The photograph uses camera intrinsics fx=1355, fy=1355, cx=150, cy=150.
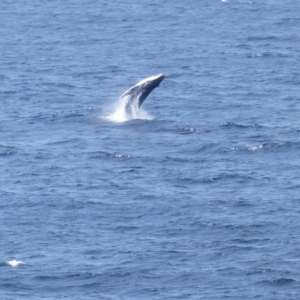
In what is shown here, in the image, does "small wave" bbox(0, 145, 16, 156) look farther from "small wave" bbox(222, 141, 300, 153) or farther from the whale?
"small wave" bbox(222, 141, 300, 153)

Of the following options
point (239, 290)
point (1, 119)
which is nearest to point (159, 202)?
point (239, 290)

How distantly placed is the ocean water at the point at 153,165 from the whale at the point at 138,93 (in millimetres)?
942

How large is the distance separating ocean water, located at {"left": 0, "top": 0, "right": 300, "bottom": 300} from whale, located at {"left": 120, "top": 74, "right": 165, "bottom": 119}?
942 mm

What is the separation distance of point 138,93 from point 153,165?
9.62 meters

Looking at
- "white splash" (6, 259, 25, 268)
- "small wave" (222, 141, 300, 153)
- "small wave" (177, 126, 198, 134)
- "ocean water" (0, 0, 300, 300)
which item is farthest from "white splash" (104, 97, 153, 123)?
"white splash" (6, 259, 25, 268)

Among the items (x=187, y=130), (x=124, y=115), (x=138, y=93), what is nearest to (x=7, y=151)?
(x=124, y=115)

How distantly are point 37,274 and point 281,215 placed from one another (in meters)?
16.9

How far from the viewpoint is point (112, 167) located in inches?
3691

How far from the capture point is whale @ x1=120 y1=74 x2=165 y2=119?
100 metres

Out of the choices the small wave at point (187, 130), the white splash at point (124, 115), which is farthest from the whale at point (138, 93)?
A: the small wave at point (187, 130)

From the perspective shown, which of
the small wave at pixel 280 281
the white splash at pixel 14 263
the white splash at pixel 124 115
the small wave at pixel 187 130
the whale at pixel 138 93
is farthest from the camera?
the white splash at pixel 124 115

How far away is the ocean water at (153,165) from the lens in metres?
76.6

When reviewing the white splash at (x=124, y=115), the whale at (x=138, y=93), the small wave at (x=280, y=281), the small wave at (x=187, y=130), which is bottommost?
the small wave at (x=280, y=281)

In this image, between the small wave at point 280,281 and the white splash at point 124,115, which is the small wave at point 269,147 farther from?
the small wave at point 280,281
